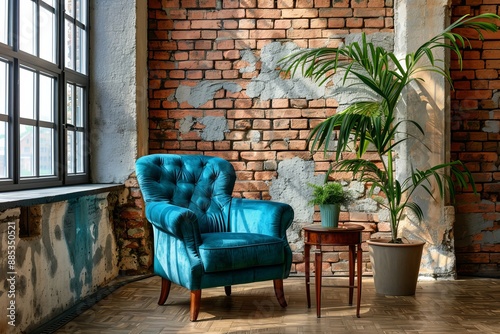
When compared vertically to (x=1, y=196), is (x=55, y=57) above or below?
above

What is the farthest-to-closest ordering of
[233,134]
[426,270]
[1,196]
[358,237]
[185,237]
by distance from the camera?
[233,134]
[426,270]
[358,237]
[185,237]
[1,196]

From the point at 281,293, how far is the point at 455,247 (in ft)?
6.36

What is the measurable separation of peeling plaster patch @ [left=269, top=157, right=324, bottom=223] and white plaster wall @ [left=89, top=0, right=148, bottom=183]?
4.06ft

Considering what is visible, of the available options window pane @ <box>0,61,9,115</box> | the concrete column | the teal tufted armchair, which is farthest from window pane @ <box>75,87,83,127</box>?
the concrete column

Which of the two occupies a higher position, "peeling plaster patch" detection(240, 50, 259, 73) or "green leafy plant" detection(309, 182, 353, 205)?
"peeling plaster patch" detection(240, 50, 259, 73)

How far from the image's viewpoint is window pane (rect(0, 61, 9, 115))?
11.1 feet

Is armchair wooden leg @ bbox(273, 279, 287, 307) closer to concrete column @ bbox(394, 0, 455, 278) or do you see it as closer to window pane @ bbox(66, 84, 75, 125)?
concrete column @ bbox(394, 0, 455, 278)

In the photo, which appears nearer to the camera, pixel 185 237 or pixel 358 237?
pixel 185 237

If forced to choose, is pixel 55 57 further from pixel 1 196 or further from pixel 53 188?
pixel 1 196

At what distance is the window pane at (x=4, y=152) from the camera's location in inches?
133

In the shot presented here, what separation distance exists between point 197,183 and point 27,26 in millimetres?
1480

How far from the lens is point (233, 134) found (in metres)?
5.13

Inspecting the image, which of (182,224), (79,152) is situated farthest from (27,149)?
(182,224)

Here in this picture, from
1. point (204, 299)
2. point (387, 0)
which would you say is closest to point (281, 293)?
point (204, 299)
